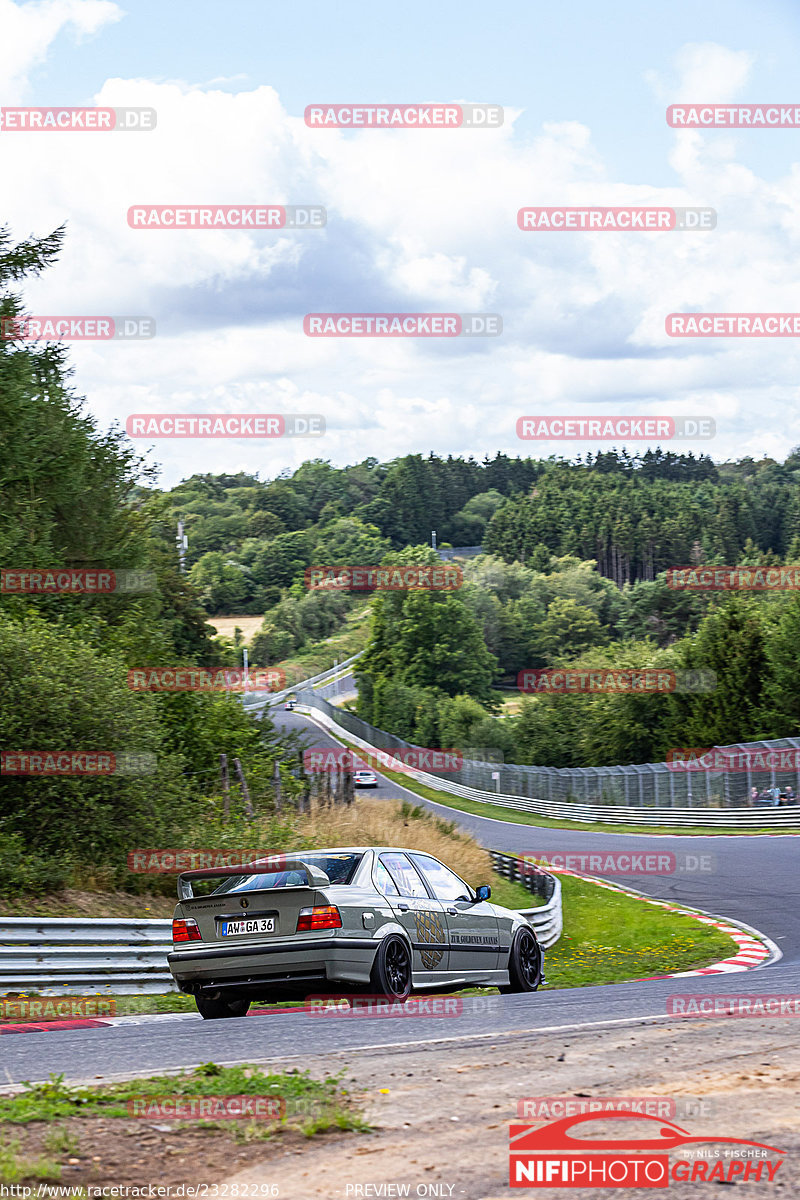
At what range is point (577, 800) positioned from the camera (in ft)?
175

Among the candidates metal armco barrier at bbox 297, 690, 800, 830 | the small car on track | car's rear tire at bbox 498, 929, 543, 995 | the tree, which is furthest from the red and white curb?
the tree

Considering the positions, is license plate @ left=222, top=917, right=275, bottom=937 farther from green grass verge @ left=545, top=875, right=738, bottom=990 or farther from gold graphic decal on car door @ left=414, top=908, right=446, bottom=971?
green grass verge @ left=545, top=875, right=738, bottom=990

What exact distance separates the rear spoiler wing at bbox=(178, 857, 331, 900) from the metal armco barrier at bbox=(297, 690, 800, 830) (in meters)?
30.7

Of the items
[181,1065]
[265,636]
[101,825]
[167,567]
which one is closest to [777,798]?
[167,567]

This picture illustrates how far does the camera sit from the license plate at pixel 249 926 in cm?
952

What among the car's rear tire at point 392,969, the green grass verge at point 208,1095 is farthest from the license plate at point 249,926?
the green grass verge at point 208,1095

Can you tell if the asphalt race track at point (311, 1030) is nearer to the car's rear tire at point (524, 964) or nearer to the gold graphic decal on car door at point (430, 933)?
the car's rear tire at point (524, 964)

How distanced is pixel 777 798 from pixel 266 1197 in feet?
123

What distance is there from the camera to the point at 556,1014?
30.5 feet

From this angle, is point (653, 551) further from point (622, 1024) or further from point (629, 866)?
point (622, 1024)

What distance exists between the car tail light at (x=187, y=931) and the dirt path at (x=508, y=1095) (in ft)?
10.1

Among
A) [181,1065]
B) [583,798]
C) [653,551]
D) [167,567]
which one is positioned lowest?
[583,798]

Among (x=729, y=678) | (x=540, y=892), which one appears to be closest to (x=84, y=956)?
(x=540, y=892)

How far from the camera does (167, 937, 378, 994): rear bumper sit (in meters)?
9.30
